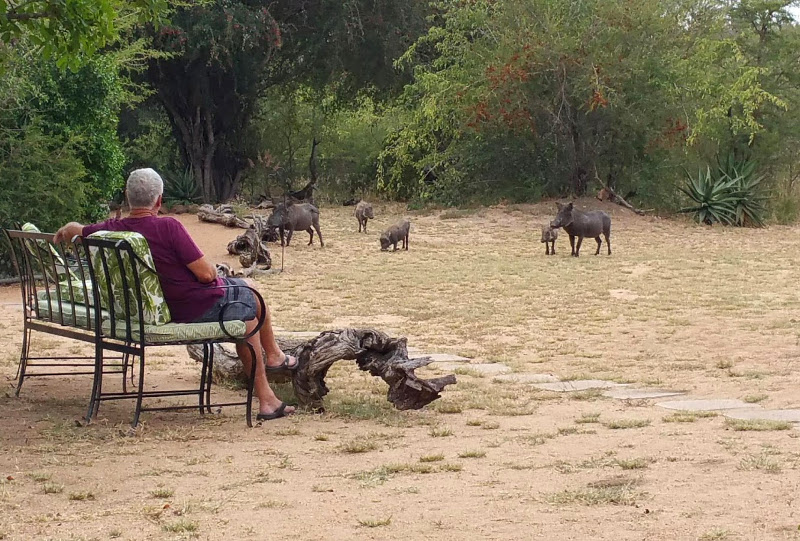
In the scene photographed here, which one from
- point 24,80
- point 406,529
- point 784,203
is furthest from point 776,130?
point 406,529

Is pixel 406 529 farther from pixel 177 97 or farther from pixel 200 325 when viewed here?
pixel 177 97

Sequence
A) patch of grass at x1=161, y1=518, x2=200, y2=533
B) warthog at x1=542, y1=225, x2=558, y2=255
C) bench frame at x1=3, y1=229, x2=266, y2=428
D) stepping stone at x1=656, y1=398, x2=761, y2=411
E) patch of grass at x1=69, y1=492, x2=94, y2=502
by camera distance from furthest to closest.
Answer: warthog at x1=542, y1=225, x2=558, y2=255, stepping stone at x1=656, y1=398, x2=761, y2=411, bench frame at x1=3, y1=229, x2=266, y2=428, patch of grass at x1=69, y1=492, x2=94, y2=502, patch of grass at x1=161, y1=518, x2=200, y2=533

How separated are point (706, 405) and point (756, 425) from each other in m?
0.83

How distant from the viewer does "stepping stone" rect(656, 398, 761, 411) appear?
6.43 meters

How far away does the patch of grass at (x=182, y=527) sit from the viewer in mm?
4039

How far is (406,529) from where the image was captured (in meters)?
4.04

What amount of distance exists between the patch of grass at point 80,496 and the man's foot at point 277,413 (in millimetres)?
1652

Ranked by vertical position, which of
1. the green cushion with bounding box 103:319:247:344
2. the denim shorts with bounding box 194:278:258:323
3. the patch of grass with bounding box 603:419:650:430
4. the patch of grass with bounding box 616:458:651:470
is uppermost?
the denim shorts with bounding box 194:278:258:323

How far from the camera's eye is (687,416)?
6121mm

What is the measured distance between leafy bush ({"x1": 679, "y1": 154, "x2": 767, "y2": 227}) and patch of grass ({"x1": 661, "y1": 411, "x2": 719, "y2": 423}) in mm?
17641

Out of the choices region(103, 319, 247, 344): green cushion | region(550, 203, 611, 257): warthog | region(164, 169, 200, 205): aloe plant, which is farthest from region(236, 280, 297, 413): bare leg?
region(164, 169, 200, 205): aloe plant

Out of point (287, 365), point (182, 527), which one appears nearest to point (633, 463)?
point (182, 527)

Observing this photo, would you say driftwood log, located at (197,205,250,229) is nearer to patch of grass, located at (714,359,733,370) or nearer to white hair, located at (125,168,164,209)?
patch of grass, located at (714,359,733,370)

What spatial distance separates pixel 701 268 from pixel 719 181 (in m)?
8.45
